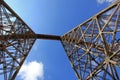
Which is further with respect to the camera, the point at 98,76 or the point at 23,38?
the point at 23,38

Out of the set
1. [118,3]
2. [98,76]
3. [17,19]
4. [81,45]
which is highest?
[17,19]

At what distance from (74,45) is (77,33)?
5.16 feet

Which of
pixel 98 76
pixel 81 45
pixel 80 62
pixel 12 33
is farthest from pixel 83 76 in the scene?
pixel 12 33

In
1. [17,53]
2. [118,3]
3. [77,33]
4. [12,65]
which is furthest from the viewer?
[77,33]

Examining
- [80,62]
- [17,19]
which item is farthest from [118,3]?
[17,19]

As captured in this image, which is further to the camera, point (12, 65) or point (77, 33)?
point (77, 33)

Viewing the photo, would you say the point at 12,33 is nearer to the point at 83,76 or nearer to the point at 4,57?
the point at 4,57

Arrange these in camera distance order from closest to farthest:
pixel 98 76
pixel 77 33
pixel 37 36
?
pixel 98 76
pixel 77 33
pixel 37 36

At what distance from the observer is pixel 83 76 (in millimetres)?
22734

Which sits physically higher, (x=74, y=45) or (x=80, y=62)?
(x=74, y=45)

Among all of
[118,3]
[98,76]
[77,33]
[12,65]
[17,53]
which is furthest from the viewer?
[77,33]

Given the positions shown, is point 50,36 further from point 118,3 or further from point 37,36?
point 118,3

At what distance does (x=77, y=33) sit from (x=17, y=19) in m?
6.47

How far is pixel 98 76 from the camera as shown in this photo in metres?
21.9
